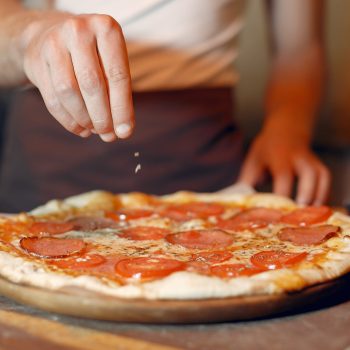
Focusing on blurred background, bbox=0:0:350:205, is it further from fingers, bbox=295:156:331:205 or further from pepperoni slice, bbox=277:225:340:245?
pepperoni slice, bbox=277:225:340:245

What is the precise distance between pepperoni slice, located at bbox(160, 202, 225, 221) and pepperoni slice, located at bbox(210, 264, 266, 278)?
330 mm

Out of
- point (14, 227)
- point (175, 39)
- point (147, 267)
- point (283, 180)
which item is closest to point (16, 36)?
point (14, 227)

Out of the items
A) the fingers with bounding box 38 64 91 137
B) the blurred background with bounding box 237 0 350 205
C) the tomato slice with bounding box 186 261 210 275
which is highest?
the fingers with bounding box 38 64 91 137

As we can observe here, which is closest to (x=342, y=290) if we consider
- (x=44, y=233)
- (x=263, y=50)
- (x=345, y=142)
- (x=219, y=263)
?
(x=219, y=263)

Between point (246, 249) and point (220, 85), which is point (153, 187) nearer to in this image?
point (220, 85)

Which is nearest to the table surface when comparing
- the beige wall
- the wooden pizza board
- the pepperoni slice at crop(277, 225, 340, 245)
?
the wooden pizza board

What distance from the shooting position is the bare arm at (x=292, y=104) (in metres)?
1.72

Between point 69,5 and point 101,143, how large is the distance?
32 cm

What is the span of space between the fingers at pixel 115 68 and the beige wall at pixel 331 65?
6.01 feet

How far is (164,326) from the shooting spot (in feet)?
3.18

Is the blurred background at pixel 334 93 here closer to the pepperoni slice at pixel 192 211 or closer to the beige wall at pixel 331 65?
the beige wall at pixel 331 65

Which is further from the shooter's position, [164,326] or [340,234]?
[340,234]

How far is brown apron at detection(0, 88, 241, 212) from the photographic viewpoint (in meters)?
1.75

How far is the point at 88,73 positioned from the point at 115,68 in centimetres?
4
